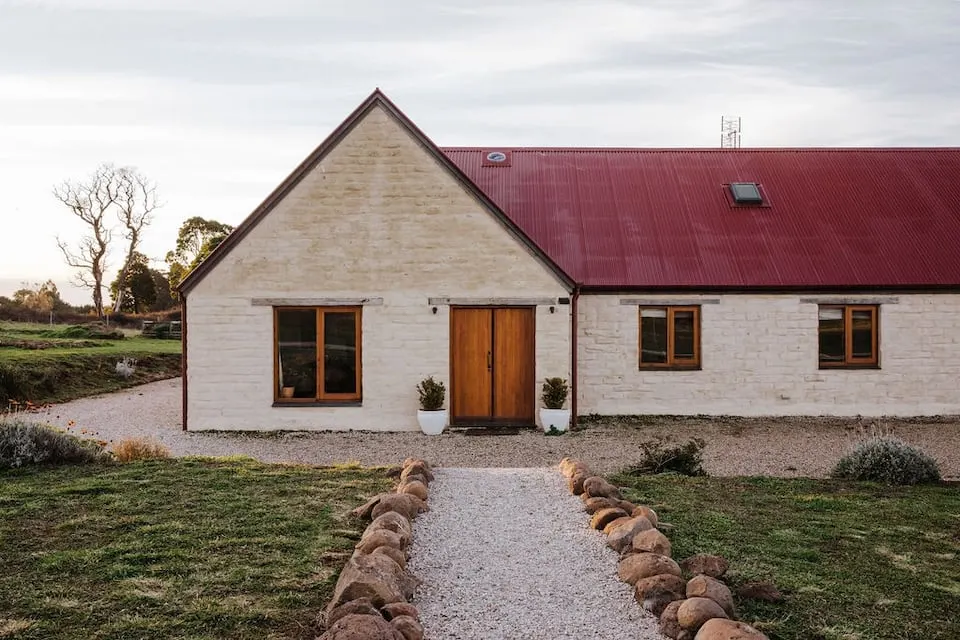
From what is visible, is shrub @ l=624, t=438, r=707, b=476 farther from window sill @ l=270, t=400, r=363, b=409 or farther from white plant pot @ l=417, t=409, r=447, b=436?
window sill @ l=270, t=400, r=363, b=409

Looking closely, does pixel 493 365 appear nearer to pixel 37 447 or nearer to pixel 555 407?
pixel 555 407

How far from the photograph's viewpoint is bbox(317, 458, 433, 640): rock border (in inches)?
175

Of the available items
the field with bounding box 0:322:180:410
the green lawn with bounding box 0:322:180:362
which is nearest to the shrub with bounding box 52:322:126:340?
the field with bounding box 0:322:180:410

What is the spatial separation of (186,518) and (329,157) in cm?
878

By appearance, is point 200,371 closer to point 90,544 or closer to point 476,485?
point 476,485

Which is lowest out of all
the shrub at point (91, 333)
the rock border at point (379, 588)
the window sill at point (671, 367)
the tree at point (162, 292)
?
the rock border at point (379, 588)

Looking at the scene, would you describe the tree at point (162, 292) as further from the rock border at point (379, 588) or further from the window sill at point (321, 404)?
the rock border at point (379, 588)

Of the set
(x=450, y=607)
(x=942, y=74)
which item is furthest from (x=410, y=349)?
(x=942, y=74)

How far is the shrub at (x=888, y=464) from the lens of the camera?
32.1 feet

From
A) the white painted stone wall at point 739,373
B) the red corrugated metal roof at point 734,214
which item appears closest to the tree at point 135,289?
the red corrugated metal roof at point 734,214

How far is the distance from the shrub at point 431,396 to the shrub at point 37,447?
5509mm

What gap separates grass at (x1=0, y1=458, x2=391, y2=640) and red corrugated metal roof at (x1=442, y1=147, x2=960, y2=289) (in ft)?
28.1

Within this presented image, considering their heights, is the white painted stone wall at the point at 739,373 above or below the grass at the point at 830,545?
above

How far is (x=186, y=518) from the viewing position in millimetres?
7359
